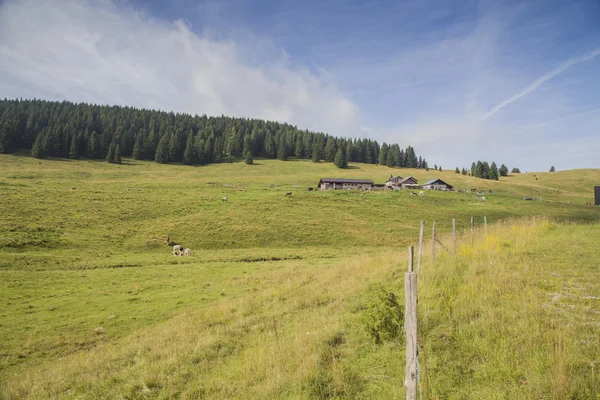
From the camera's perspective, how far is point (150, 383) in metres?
7.42

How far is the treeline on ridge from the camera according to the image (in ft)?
392

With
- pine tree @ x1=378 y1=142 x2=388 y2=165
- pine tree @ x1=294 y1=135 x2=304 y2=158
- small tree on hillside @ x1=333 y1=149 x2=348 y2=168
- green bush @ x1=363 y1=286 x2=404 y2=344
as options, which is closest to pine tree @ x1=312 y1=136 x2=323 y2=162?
pine tree @ x1=294 y1=135 x2=304 y2=158

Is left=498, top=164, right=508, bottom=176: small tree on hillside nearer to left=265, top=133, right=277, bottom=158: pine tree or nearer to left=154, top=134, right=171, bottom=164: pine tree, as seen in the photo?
left=265, top=133, right=277, bottom=158: pine tree

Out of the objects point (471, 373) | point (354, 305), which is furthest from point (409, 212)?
point (471, 373)

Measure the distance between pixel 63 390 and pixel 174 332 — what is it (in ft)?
12.3

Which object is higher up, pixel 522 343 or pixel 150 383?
pixel 522 343

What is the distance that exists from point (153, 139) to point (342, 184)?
91597 mm

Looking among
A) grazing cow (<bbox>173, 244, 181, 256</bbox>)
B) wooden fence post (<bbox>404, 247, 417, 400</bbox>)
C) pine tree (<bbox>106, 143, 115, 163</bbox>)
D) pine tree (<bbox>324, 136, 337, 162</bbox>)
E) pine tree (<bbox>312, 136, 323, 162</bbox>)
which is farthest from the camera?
pine tree (<bbox>324, 136, 337, 162</bbox>)

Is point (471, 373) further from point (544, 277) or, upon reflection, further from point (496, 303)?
point (544, 277)

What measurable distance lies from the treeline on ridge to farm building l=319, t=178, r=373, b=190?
1826 inches

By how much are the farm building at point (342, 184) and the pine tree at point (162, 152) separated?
7378cm

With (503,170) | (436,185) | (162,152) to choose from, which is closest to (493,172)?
(503,170)

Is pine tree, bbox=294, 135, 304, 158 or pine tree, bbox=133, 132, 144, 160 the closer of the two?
pine tree, bbox=133, 132, 144, 160

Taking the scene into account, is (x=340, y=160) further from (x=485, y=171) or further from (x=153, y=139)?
(x=153, y=139)
